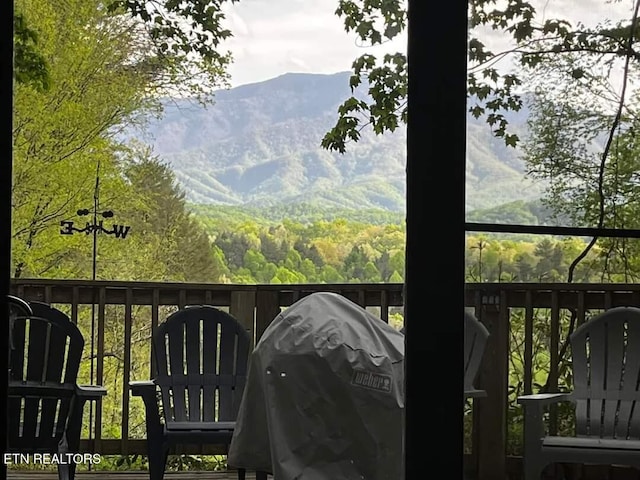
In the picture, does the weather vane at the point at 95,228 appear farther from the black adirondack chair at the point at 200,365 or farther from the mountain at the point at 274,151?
the black adirondack chair at the point at 200,365

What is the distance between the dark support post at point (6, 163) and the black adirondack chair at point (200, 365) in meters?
1.85

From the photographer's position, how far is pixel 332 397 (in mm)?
2418

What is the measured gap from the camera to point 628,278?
1.92 meters

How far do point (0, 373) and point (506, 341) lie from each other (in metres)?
1.14

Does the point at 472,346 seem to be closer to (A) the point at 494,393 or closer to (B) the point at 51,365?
(A) the point at 494,393

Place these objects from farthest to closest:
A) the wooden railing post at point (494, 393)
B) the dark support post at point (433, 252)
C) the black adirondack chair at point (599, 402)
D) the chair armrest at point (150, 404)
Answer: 1. the chair armrest at point (150, 404)
2. the black adirondack chair at point (599, 402)
3. the wooden railing post at point (494, 393)
4. the dark support post at point (433, 252)

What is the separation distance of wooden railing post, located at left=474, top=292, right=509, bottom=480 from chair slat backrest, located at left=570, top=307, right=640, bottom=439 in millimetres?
318

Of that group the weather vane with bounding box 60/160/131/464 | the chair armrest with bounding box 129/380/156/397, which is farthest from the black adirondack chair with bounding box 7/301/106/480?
the weather vane with bounding box 60/160/131/464

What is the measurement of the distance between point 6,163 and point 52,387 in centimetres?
170

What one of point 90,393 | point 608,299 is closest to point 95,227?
point 90,393

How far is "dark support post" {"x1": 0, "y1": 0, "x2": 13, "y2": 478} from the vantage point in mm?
1632

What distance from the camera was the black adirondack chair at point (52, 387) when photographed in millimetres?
2754

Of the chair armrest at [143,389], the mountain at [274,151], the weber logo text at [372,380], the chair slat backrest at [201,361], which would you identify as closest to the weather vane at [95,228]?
the mountain at [274,151]

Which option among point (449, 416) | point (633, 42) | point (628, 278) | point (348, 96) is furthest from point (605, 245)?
point (348, 96)
